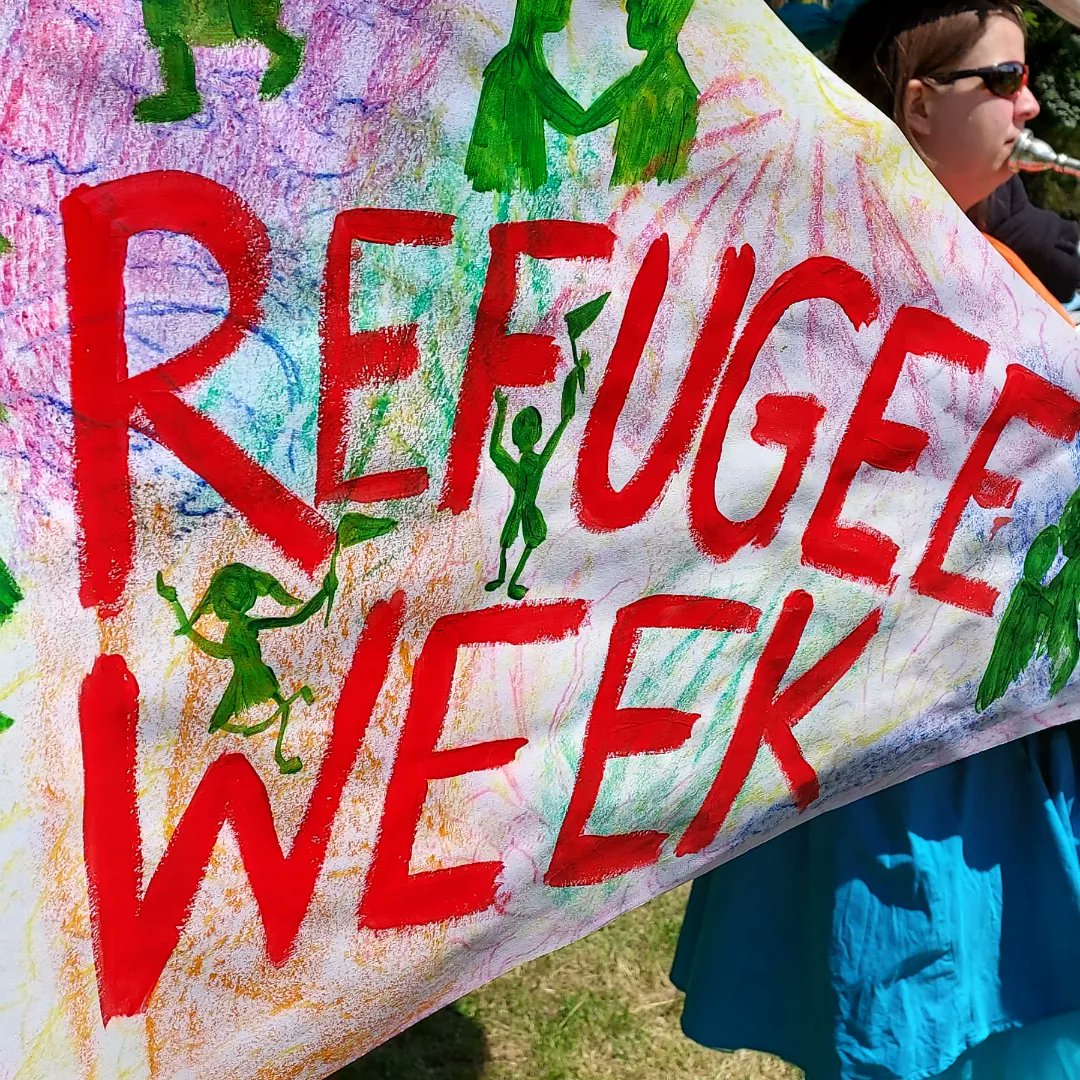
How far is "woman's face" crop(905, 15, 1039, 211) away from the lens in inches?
51.3

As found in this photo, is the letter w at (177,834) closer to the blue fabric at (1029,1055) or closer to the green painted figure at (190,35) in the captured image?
the green painted figure at (190,35)

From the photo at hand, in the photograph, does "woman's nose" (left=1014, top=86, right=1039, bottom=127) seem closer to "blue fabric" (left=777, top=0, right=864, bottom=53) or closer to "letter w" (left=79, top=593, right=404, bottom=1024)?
"blue fabric" (left=777, top=0, right=864, bottom=53)

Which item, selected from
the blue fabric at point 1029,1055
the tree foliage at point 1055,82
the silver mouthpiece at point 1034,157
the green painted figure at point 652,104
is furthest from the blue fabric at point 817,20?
the tree foliage at point 1055,82

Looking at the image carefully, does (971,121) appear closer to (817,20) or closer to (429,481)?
(817,20)

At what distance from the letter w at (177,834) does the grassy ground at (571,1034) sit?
1174mm

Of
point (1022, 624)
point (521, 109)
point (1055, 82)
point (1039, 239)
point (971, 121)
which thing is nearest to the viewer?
point (521, 109)

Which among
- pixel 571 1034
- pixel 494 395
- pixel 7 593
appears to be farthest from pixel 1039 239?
pixel 7 593

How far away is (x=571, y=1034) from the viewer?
77.2 inches

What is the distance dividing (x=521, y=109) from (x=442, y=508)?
261 mm

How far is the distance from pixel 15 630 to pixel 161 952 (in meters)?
0.23

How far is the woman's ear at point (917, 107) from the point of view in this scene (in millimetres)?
1334

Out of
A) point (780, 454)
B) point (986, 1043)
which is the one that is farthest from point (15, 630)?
point (986, 1043)

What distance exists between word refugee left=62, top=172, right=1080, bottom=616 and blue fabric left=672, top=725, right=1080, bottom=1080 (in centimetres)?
20

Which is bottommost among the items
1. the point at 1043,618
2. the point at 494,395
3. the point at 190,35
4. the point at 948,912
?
the point at 948,912
